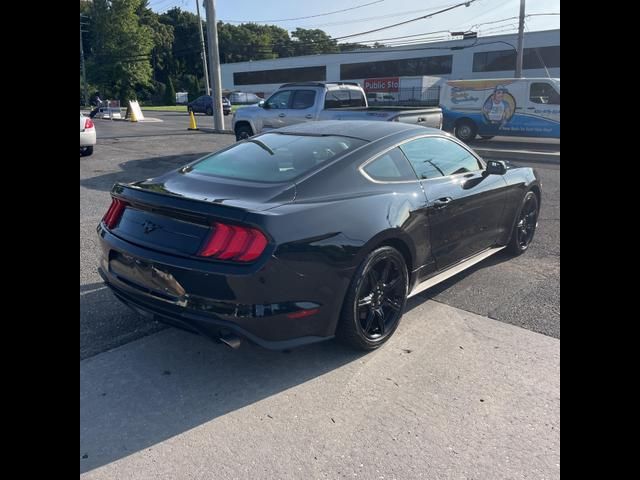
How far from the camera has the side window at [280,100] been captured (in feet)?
43.0

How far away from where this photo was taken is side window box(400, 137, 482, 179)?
410 cm

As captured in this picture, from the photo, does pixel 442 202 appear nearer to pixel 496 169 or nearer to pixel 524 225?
pixel 496 169

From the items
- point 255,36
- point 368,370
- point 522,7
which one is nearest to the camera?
point 368,370

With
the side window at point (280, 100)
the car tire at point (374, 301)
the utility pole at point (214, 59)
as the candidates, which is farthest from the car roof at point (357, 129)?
the utility pole at point (214, 59)

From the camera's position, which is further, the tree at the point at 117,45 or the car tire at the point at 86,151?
the tree at the point at 117,45

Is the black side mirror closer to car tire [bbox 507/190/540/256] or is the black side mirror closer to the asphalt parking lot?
car tire [bbox 507/190/540/256]

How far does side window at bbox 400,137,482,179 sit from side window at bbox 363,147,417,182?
91 mm

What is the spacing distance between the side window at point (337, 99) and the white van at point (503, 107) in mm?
6358

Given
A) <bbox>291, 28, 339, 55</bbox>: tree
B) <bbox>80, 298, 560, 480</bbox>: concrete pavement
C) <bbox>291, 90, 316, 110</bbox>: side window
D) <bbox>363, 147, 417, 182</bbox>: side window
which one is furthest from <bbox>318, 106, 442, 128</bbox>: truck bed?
<bbox>291, 28, 339, 55</bbox>: tree

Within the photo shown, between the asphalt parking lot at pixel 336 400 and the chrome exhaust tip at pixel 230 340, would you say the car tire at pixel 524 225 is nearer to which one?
the asphalt parking lot at pixel 336 400
